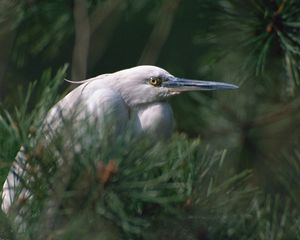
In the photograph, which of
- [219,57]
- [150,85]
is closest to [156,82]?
[150,85]

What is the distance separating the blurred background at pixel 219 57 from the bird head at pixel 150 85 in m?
0.06

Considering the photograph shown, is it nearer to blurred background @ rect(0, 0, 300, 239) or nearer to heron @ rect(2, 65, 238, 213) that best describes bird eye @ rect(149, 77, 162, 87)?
heron @ rect(2, 65, 238, 213)

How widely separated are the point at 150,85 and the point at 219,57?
0.60 ft

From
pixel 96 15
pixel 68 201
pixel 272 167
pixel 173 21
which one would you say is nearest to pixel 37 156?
pixel 68 201

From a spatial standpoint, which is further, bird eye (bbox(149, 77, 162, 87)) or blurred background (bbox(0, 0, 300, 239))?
bird eye (bbox(149, 77, 162, 87))

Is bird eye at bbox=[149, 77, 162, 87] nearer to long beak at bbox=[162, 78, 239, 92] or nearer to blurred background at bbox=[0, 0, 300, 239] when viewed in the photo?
long beak at bbox=[162, 78, 239, 92]

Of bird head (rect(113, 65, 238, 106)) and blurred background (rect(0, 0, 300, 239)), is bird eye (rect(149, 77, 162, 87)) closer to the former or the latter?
bird head (rect(113, 65, 238, 106))

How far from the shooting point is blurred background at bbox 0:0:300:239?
2029 mm

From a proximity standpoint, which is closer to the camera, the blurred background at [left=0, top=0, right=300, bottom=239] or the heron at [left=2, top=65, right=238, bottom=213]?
the blurred background at [left=0, top=0, right=300, bottom=239]

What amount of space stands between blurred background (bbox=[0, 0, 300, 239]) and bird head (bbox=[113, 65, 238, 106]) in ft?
0.20

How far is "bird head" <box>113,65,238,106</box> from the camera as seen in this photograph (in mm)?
2180

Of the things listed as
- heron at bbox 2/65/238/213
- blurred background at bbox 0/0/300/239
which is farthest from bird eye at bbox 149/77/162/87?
blurred background at bbox 0/0/300/239

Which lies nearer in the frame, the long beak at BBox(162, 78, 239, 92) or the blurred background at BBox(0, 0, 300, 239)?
the blurred background at BBox(0, 0, 300, 239)

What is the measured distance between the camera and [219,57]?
6.98 ft
